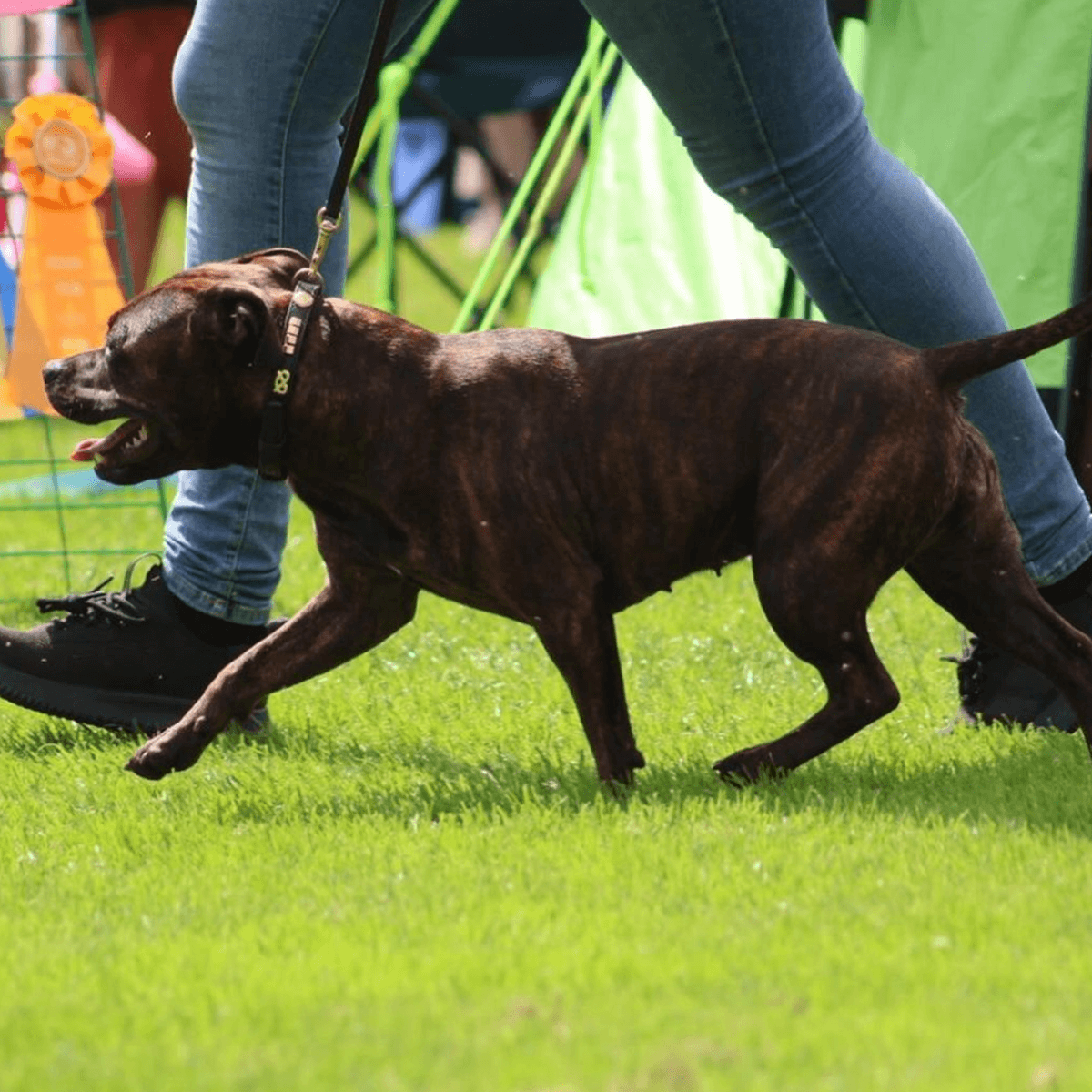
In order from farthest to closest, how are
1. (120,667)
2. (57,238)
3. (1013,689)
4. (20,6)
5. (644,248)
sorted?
(644,248) → (57,238) → (20,6) → (120,667) → (1013,689)

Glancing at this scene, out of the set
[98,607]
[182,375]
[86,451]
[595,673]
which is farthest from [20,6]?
[595,673]

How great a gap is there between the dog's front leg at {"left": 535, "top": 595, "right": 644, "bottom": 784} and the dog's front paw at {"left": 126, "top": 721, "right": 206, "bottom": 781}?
66cm

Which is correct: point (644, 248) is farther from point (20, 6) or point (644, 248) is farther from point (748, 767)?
point (748, 767)

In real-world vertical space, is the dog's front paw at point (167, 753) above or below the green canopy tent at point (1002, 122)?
below

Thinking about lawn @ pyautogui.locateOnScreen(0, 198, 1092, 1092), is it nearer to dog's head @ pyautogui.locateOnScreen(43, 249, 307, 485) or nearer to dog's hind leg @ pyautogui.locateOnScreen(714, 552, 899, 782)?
dog's hind leg @ pyautogui.locateOnScreen(714, 552, 899, 782)

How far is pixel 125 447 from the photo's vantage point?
11.7ft

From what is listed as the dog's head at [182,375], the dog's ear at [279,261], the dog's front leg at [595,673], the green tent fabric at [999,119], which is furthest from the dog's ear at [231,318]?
the green tent fabric at [999,119]

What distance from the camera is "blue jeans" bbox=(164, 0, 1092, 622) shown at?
11.4ft

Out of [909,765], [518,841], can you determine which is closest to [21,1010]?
[518,841]

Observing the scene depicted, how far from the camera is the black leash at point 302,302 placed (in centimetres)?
342

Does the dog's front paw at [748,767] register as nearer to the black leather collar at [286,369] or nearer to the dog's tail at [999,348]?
the dog's tail at [999,348]

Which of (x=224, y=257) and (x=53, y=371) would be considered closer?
(x=53, y=371)

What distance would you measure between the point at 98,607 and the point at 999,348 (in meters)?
1.88

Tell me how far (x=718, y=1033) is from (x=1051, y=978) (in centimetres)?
42
